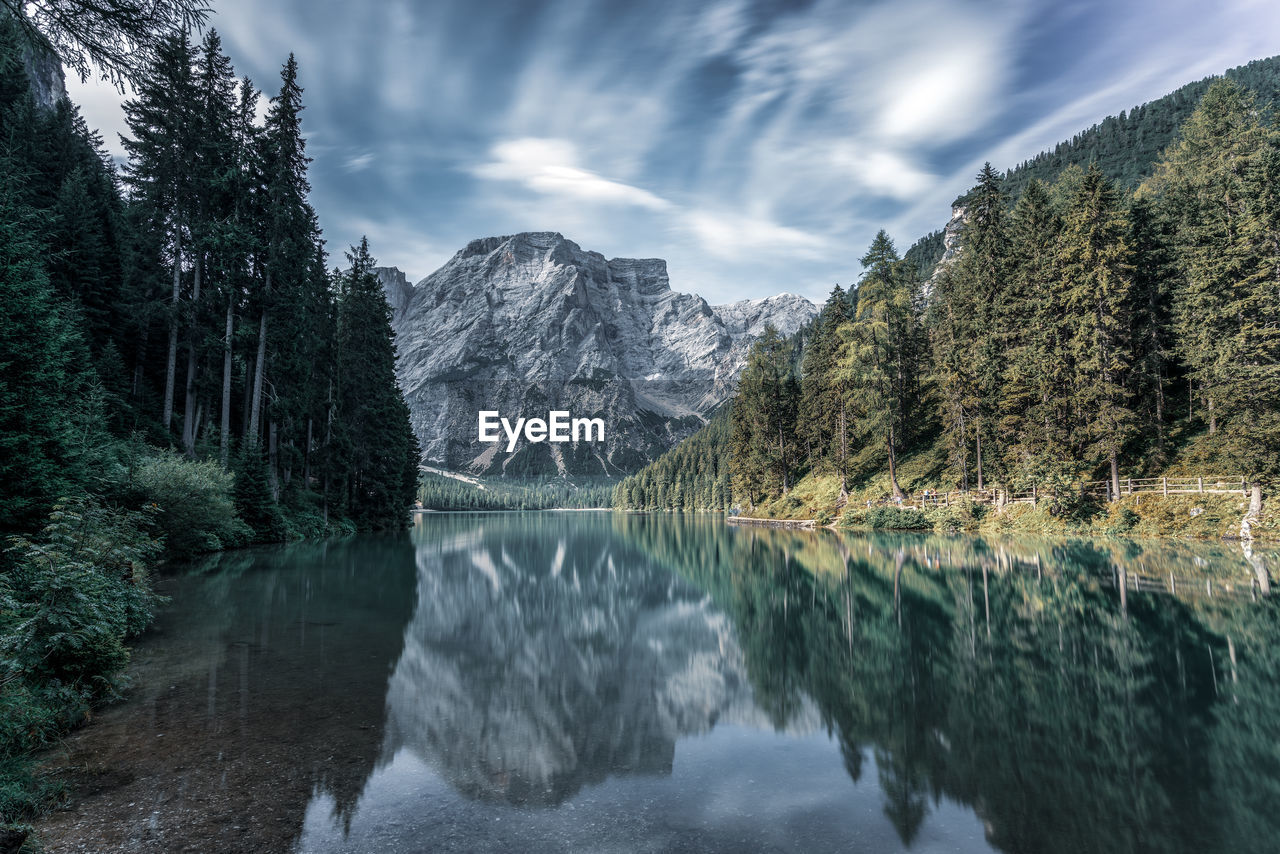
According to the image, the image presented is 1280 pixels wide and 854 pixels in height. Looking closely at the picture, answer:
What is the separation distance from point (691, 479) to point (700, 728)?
117809mm

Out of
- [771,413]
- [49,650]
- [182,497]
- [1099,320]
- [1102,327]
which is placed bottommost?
[49,650]

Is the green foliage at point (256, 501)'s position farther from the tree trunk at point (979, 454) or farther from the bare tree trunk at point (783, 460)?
the bare tree trunk at point (783, 460)

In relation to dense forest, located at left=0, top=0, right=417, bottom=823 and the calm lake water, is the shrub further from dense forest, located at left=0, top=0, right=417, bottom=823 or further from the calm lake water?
the calm lake water

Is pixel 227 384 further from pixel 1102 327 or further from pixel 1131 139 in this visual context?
pixel 1131 139

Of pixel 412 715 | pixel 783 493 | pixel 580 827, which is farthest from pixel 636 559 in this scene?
pixel 783 493

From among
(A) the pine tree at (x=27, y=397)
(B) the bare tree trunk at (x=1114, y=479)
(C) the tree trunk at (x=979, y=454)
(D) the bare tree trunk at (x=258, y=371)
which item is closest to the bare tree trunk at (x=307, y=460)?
(D) the bare tree trunk at (x=258, y=371)

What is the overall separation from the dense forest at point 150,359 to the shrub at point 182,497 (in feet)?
0.29

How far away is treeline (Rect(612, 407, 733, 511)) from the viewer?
111 m

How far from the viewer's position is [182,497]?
2277 cm

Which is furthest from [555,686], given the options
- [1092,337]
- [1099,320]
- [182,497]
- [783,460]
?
[783,460]

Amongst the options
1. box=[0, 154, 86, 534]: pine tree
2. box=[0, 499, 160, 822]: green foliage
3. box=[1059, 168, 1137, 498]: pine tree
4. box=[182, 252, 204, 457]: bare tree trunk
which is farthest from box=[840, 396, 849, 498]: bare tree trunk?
box=[0, 499, 160, 822]: green foliage

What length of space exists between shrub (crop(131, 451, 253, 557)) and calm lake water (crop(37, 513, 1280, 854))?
717cm

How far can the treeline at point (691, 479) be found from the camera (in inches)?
4368

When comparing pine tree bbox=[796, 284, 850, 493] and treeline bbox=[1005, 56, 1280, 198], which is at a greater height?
treeline bbox=[1005, 56, 1280, 198]
